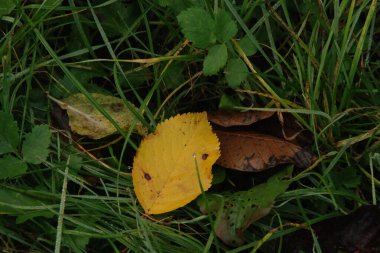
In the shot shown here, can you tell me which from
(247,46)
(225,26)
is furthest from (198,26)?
(247,46)

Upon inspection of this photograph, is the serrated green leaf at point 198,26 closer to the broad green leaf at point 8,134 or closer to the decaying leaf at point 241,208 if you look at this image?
the decaying leaf at point 241,208

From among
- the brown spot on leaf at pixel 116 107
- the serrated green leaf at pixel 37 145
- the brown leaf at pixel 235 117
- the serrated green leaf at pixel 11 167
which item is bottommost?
the serrated green leaf at pixel 11 167

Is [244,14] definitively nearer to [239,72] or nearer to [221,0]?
[221,0]

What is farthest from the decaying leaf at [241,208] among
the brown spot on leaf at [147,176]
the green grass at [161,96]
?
the brown spot on leaf at [147,176]

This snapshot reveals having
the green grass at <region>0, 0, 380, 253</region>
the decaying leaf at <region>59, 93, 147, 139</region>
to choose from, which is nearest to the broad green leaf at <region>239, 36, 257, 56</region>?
the green grass at <region>0, 0, 380, 253</region>

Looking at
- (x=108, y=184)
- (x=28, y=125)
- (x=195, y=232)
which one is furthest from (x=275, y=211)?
(x=28, y=125)
